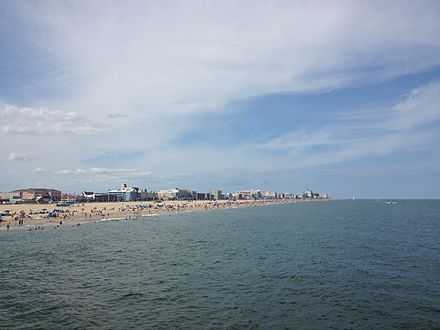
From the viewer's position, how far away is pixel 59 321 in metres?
21.7

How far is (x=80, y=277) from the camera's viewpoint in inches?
1289

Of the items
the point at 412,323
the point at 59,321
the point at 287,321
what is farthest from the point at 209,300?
the point at 412,323

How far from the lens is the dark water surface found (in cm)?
2203

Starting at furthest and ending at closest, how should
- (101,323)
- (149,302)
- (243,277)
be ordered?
(243,277)
(149,302)
(101,323)

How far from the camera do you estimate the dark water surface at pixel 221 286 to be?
72.3 feet

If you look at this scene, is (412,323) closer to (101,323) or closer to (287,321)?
(287,321)

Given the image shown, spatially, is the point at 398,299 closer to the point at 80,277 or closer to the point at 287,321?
the point at 287,321

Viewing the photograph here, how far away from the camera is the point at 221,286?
96.2 ft

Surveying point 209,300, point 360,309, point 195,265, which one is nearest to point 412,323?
point 360,309

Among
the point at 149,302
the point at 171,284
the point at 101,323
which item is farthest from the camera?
the point at 171,284

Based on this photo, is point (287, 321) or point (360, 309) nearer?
point (287, 321)

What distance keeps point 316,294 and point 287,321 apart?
6405 millimetres

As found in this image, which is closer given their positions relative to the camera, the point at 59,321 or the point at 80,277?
the point at 59,321

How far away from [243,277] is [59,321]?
55.5 feet
